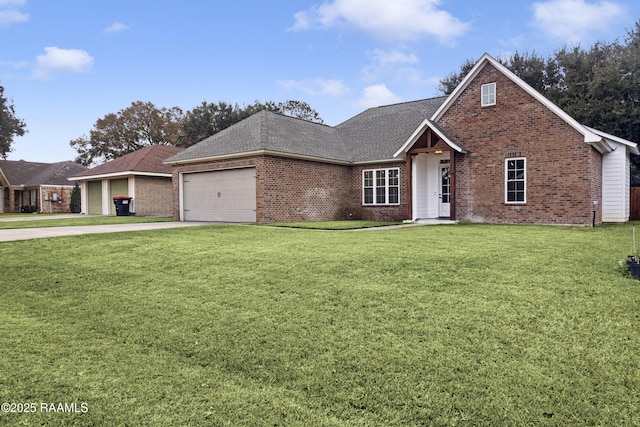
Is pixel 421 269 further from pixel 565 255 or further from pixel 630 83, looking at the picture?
pixel 630 83

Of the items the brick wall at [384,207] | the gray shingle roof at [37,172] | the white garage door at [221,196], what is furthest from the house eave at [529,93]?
the gray shingle roof at [37,172]

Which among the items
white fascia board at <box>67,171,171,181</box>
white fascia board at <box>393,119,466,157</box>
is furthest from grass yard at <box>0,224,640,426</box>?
white fascia board at <box>67,171,171,181</box>

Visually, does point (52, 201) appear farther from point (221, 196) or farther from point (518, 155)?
point (518, 155)

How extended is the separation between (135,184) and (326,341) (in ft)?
81.3

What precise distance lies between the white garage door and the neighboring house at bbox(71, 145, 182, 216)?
6.62 metres

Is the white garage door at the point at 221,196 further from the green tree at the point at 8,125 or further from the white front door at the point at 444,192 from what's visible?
the green tree at the point at 8,125

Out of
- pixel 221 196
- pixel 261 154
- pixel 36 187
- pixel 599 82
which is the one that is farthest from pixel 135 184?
Result: pixel 599 82

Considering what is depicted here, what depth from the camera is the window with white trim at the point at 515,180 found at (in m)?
15.1

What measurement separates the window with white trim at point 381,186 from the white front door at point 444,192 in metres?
1.93

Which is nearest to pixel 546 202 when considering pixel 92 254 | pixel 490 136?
pixel 490 136

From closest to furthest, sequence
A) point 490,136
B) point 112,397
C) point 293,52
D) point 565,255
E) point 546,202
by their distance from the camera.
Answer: point 112,397 < point 565,255 < point 546,202 < point 490,136 < point 293,52

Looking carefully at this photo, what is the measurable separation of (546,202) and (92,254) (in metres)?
14.1

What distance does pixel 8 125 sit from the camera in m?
44.5

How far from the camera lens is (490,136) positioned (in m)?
15.7
